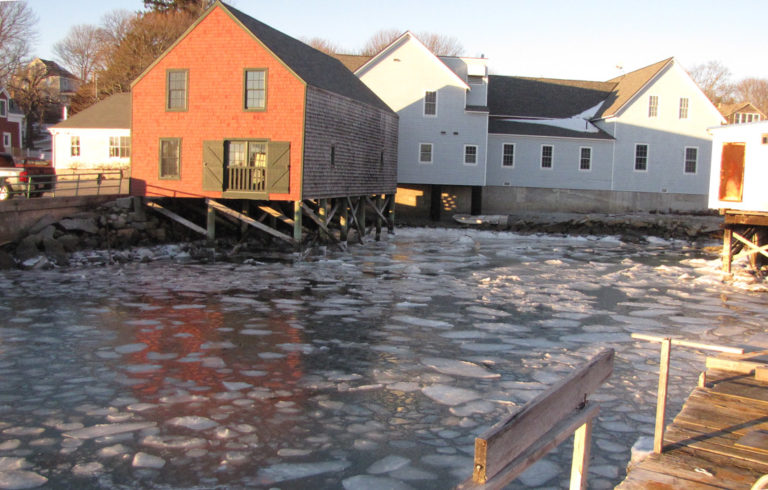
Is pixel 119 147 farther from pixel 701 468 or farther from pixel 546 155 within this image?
pixel 701 468

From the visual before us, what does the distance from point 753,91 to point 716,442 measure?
94355 millimetres

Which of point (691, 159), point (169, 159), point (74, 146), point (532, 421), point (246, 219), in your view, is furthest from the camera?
point (691, 159)

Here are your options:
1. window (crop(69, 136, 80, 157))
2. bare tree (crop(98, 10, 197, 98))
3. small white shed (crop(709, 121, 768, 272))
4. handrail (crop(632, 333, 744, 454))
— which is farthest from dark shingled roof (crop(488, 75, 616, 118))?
handrail (crop(632, 333, 744, 454))

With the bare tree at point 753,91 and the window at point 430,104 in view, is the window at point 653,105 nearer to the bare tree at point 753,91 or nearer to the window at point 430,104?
the window at point 430,104

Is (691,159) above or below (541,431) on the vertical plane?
above

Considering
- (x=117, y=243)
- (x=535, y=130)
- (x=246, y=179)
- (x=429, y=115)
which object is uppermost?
(x=429, y=115)

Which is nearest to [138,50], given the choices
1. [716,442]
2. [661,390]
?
[661,390]

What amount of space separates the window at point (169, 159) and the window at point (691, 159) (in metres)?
29.2

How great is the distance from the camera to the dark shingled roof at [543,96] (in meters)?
40.3

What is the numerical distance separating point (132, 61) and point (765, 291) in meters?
50.2

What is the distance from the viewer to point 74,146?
3622cm

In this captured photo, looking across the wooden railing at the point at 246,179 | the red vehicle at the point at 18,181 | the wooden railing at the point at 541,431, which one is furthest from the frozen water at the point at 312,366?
the red vehicle at the point at 18,181

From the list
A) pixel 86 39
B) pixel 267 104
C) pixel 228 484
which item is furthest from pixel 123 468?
pixel 86 39

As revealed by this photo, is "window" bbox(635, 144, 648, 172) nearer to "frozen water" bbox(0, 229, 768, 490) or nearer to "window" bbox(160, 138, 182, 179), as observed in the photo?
"frozen water" bbox(0, 229, 768, 490)
